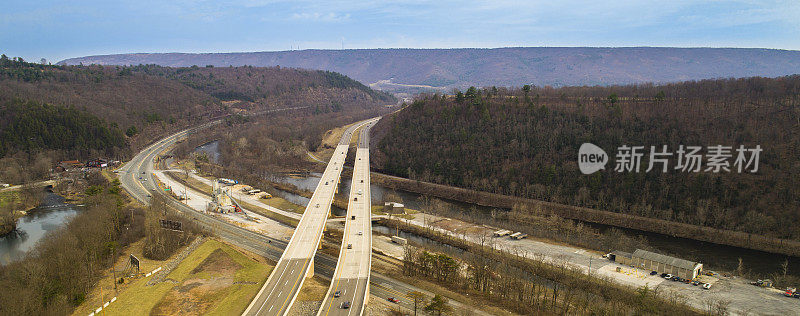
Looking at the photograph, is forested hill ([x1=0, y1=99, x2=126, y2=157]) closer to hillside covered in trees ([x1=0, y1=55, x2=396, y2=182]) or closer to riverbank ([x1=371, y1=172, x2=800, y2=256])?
hillside covered in trees ([x1=0, y1=55, x2=396, y2=182])

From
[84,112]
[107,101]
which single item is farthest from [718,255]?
[107,101]

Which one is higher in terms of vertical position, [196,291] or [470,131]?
[470,131]

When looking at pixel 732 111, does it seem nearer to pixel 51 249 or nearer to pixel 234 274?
pixel 234 274

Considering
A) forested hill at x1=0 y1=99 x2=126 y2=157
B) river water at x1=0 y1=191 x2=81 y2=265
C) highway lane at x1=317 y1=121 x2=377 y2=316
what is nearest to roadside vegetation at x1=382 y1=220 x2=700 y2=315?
highway lane at x1=317 y1=121 x2=377 y2=316

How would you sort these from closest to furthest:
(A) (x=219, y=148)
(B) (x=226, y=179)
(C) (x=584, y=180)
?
(C) (x=584, y=180) → (B) (x=226, y=179) → (A) (x=219, y=148)

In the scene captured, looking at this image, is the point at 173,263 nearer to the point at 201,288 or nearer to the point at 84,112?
the point at 201,288

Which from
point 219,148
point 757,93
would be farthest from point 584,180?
point 219,148

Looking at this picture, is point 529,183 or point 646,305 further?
point 529,183

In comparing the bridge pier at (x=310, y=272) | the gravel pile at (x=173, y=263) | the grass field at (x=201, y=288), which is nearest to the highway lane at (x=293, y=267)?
the bridge pier at (x=310, y=272)

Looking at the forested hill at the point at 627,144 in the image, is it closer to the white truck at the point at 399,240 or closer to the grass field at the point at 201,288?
the white truck at the point at 399,240
